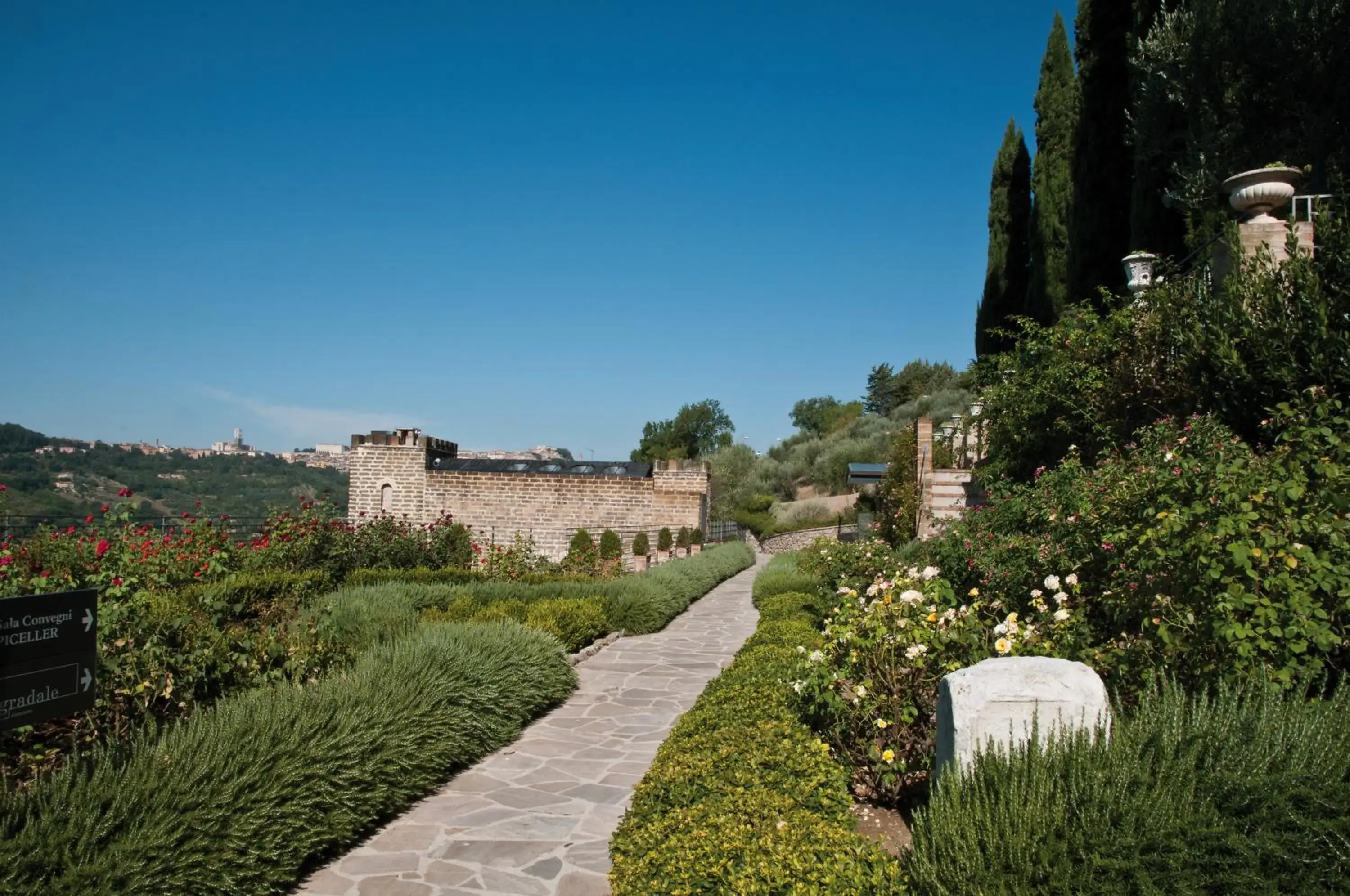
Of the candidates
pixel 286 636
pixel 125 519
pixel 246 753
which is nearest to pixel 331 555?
pixel 125 519

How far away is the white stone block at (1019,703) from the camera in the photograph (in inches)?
125

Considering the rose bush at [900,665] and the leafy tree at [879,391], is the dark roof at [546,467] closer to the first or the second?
the rose bush at [900,665]

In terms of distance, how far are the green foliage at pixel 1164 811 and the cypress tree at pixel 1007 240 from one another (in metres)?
21.6

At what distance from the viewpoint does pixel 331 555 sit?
1221 cm

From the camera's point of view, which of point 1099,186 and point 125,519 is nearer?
point 125,519

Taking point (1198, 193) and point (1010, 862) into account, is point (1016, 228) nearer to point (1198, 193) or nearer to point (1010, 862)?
point (1198, 193)

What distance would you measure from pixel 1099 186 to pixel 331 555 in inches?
582

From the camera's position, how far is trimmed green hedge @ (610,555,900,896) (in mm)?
2838

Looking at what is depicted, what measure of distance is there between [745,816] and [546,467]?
78.8ft

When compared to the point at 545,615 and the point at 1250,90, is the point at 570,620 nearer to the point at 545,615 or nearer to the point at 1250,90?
the point at 545,615

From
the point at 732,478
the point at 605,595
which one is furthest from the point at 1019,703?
the point at 732,478

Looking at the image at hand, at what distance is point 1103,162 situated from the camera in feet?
50.7

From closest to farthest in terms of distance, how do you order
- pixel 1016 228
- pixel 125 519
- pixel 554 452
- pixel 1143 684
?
pixel 1143 684, pixel 125 519, pixel 1016 228, pixel 554 452

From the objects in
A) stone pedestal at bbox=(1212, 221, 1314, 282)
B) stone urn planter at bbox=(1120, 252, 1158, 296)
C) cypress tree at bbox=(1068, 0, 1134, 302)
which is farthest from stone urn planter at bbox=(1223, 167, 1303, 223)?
cypress tree at bbox=(1068, 0, 1134, 302)
